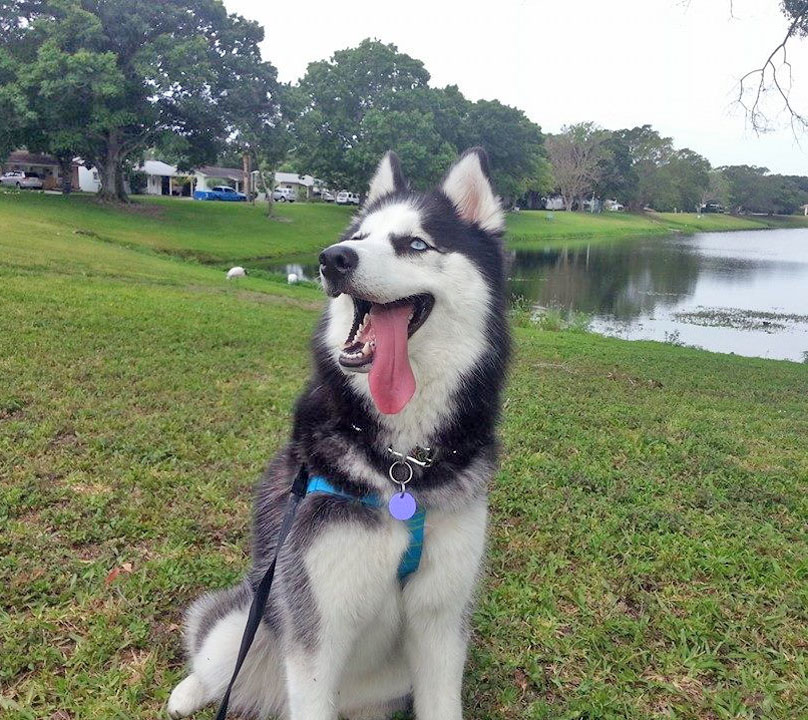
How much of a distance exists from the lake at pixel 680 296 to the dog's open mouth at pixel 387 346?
6694mm

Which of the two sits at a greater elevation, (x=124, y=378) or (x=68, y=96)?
(x=68, y=96)

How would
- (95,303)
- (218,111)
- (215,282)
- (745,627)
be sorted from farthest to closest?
(218,111), (215,282), (95,303), (745,627)

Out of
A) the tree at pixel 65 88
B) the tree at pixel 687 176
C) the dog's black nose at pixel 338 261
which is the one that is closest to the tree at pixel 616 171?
the tree at pixel 687 176

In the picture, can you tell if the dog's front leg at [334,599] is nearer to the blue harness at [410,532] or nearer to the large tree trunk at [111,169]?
the blue harness at [410,532]

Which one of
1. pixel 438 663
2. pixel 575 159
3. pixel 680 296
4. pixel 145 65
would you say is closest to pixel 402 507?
pixel 438 663

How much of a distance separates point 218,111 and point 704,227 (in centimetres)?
7539

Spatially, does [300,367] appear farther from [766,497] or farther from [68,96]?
[68,96]

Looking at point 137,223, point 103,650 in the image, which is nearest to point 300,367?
point 103,650

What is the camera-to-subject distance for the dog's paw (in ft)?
7.97

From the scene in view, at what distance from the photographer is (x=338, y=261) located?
6.58ft

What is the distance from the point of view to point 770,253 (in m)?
48.7

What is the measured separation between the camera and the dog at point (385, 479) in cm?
208

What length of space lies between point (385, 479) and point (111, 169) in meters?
35.2

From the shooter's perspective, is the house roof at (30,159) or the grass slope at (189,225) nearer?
the grass slope at (189,225)
